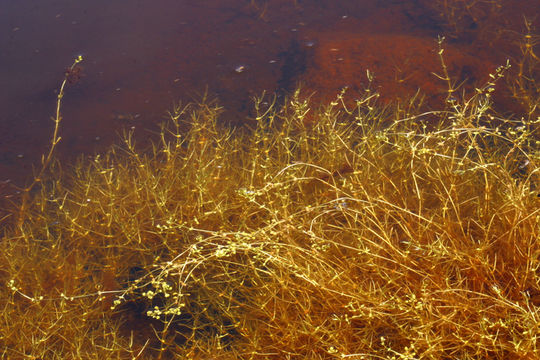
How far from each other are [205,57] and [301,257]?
121 inches

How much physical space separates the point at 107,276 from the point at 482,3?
13.6 ft

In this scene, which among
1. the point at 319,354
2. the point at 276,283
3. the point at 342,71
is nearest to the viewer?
the point at 319,354

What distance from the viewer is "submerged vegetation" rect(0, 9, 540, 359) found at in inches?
62.2

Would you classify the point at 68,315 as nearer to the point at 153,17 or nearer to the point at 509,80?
the point at 509,80

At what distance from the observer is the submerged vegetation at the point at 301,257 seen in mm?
1580

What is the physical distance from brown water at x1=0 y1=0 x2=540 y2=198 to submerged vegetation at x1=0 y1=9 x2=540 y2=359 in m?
0.67

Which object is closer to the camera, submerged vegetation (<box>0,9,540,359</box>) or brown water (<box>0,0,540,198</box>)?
submerged vegetation (<box>0,9,540,359</box>)

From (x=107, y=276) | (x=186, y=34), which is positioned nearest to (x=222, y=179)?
(x=107, y=276)

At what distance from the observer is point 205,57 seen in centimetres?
435

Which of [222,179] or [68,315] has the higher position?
[222,179]

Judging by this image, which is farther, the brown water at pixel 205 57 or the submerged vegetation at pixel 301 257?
the brown water at pixel 205 57

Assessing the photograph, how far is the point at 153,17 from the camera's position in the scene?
5090 mm

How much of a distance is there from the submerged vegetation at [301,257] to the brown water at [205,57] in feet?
2.21

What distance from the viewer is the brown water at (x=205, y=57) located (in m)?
3.71
